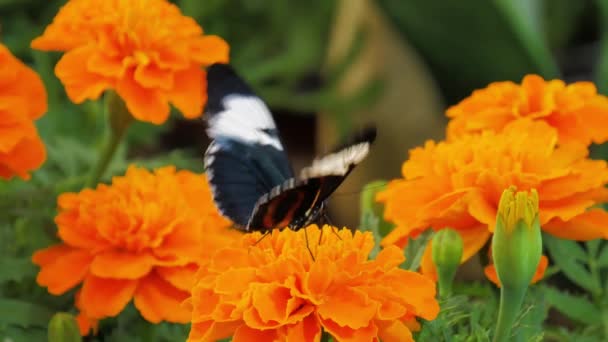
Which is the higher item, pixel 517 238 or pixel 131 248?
pixel 517 238

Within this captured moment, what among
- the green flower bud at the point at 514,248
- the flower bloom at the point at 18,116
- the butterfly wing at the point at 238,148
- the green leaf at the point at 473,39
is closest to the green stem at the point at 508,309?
the green flower bud at the point at 514,248

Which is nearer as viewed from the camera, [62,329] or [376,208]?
[62,329]

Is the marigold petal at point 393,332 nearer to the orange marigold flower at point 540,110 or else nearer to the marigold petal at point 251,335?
the marigold petal at point 251,335

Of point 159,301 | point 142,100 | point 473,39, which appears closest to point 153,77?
point 142,100

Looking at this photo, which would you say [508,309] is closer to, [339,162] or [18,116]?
[339,162]

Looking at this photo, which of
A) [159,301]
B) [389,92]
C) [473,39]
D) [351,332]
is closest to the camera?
[351,332]

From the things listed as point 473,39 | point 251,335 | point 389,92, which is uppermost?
point 251,335
